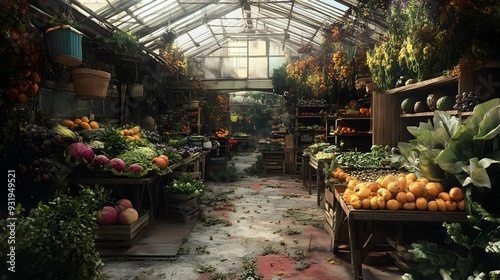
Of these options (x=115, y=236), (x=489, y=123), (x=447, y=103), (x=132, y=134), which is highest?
(x=447, y=103)

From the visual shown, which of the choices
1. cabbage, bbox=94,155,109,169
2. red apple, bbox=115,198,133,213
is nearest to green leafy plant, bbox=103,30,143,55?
cabbage, bbox=94,155,109,169

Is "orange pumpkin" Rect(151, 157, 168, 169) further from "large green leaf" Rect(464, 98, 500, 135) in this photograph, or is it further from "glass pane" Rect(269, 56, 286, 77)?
"glass pane" Rect(269, 56, 286, 77)

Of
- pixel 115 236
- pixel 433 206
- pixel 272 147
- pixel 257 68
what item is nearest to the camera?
pixel 433 206

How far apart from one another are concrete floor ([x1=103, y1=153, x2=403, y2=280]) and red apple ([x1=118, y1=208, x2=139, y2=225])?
1.67 feet

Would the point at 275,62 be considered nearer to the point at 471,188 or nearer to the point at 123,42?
the point at 123,42

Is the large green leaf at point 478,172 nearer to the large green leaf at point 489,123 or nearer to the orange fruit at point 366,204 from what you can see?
the large green leaf at point 489,123

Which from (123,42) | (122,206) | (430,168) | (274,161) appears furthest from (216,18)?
(430,168)

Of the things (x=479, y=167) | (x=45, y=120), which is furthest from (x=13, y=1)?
(x=479, y=167)

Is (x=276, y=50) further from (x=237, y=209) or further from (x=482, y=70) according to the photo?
(x=482, y=70)

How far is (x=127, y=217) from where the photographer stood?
4582 millimetres

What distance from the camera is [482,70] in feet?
11.9

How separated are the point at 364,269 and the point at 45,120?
4106 mm

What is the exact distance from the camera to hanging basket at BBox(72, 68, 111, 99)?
5.03 meters

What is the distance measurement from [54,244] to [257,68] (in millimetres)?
12871
